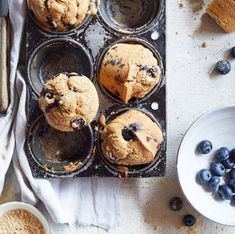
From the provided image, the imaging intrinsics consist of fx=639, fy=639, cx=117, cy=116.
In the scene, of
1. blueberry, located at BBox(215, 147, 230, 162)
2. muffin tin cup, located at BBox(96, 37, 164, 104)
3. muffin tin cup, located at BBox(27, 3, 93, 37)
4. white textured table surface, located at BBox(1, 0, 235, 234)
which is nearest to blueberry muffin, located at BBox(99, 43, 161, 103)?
muffin tin cup, located at BBox(96, 37, 164, 104)

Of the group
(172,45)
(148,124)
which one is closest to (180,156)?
(148,124)

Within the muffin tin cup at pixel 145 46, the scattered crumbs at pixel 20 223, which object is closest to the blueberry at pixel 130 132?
the muffin tin cup at pixel 145 46

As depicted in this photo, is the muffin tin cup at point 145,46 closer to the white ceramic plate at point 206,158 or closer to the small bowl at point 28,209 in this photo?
the white ceramic plate at point 206,158

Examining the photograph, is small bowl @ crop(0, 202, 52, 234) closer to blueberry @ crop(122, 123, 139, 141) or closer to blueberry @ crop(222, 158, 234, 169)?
blueberry @ crop(122, 123, 139, 141)

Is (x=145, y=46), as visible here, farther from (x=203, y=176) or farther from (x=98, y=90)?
(x=203, y=176)

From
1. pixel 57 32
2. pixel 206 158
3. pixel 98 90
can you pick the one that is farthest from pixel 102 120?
pixel 206 158
